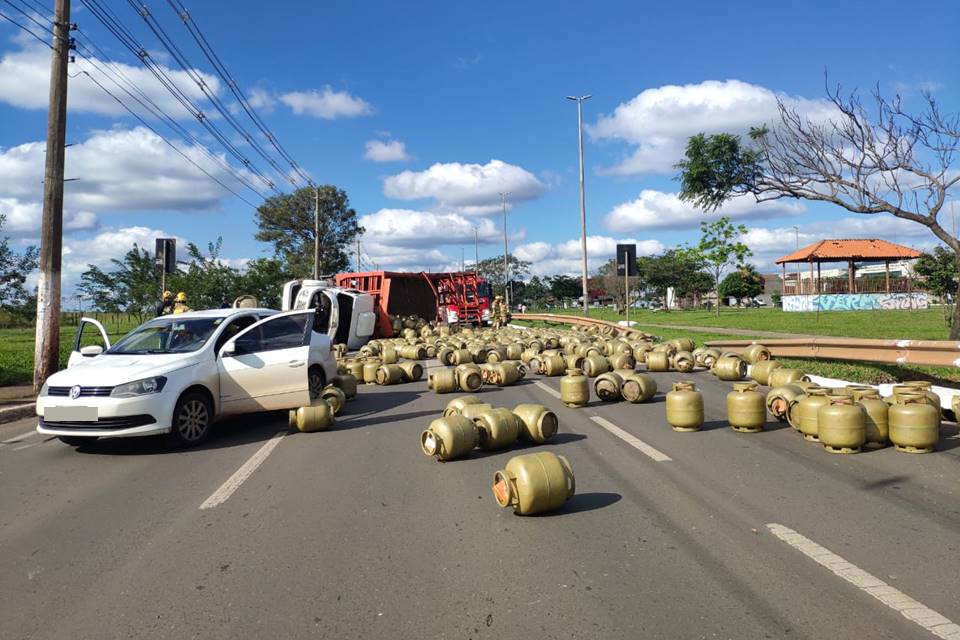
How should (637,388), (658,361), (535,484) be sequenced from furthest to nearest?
1. (658,361)
2. (637,388)
3. (535,484)

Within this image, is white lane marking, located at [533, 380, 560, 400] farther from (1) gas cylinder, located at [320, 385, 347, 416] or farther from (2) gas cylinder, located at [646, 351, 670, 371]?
(1) gas cylinder, located at [320, 385, 347, 416]

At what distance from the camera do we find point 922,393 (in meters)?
6.82

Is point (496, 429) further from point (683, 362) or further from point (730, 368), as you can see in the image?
point (683, 362)

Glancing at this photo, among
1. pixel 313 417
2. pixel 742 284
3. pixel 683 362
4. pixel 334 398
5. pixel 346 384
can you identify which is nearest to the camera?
pixel 313 417

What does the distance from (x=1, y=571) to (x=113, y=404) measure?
3193mm

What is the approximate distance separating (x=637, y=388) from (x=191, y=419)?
6.24 metres

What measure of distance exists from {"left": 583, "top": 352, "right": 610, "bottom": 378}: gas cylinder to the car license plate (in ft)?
28.4

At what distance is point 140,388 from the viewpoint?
24.5 feet

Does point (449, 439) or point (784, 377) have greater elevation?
point (784, 377)

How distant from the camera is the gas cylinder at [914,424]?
21.6ft

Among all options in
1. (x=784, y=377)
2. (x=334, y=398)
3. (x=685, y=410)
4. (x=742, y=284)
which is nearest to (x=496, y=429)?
(x=685, y=410)

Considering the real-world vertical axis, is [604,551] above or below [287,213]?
below

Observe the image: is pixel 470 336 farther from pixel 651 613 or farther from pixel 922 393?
pixel 651 613

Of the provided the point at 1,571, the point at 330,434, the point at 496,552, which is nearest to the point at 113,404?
the point at 330,434
